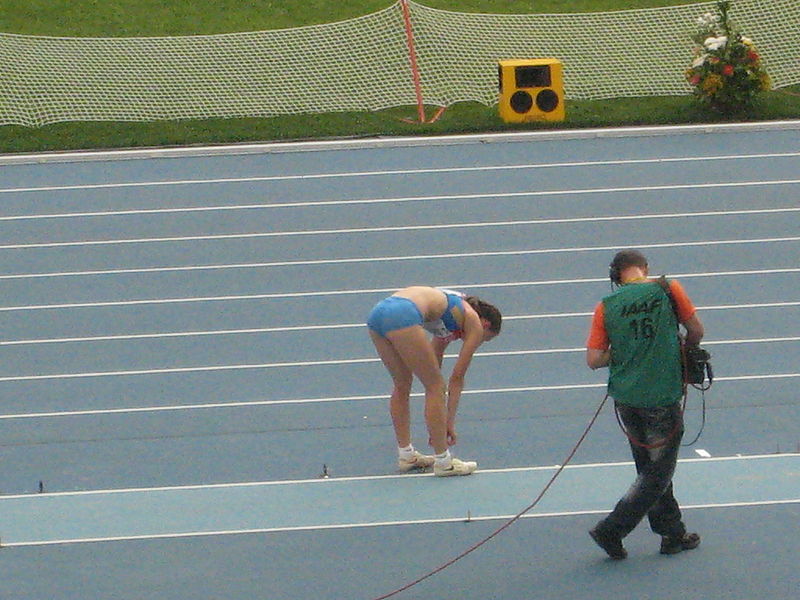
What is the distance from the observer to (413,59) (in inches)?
675

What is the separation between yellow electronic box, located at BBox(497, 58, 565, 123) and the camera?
15.6m

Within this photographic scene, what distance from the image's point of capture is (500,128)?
15453 mm

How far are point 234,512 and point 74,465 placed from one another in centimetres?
141

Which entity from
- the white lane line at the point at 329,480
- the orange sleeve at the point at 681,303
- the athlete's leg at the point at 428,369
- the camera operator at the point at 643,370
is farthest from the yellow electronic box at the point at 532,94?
the orange sleeve at the point at 681,303

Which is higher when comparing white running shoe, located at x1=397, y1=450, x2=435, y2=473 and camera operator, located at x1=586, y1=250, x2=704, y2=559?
camera operator, located at x1=586, y1=250, x2=704, y2=559

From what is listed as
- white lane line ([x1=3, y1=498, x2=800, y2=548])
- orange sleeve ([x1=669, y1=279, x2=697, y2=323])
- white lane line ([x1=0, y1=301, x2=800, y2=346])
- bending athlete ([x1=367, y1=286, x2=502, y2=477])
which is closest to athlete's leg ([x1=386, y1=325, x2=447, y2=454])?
bending athlete ([x1=367, y1=286, x2=502, y2=477])

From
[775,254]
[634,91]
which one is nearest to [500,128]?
[634,91]

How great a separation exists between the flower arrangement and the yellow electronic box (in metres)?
1.68

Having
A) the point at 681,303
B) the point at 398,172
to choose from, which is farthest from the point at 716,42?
the point at 681,303

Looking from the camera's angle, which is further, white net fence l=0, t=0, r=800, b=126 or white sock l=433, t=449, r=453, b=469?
white net fence l=0, t=0, r=800, b=126

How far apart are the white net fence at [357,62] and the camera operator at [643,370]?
11.8 m

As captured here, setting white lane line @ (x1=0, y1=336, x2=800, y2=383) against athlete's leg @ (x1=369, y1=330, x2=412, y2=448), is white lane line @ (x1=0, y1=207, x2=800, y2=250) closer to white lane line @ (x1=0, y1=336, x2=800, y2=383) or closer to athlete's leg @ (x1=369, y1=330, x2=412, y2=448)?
white lane line @ (x1=0, y1=336, x2=800, y2=383)

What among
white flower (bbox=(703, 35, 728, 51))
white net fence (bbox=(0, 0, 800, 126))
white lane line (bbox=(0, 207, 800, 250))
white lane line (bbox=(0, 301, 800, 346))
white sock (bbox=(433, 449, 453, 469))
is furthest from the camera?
white net fence (bbox=(0, 0, 800, 126))

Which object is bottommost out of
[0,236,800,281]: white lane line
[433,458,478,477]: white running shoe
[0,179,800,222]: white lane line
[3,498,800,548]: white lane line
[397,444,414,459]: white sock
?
[3,498,800,548]: white lane line
